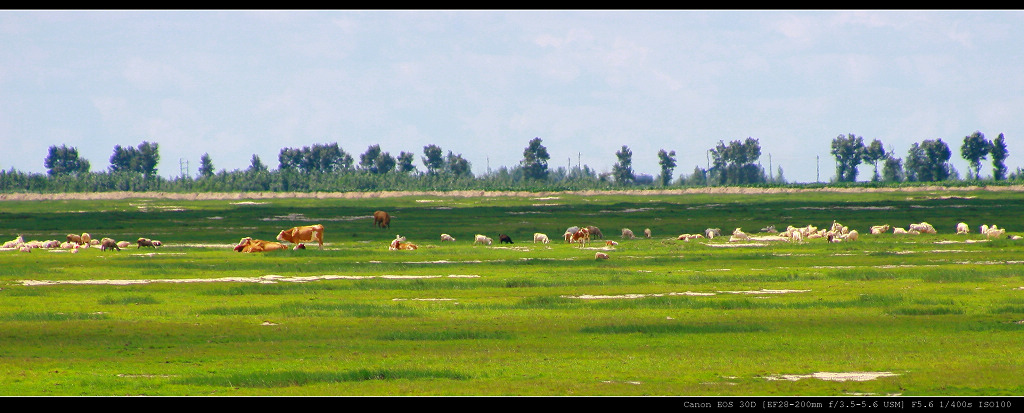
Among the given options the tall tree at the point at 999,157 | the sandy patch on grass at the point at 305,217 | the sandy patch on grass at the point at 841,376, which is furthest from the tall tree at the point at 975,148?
the sandy patch on grass at the point at 841,376

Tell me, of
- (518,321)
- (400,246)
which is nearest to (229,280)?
(518,321)

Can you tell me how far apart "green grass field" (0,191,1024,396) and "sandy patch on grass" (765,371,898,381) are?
7 cm

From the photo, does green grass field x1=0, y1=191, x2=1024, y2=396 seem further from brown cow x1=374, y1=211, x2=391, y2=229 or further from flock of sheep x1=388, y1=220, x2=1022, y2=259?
brown cow x1=374, y1=211, x2=391, y2=229

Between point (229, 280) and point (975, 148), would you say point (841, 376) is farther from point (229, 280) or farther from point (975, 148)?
point (975, 148)

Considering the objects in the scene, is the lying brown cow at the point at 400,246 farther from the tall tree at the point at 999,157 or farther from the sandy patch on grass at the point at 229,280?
the tall tree at the point at 999,157

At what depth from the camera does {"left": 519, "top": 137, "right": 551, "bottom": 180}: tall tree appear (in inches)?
7736

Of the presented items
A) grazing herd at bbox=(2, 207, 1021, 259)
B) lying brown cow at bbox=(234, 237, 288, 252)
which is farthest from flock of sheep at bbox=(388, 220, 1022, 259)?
lying brown cow at bbox=(234, 237, 288, 252)

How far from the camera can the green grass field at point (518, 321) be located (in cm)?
1470

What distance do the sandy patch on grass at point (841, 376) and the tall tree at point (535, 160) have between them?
181891mm

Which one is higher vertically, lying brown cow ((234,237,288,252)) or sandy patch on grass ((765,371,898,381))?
lying brown cow ((234,237,288,252))

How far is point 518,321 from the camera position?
70.7 ft

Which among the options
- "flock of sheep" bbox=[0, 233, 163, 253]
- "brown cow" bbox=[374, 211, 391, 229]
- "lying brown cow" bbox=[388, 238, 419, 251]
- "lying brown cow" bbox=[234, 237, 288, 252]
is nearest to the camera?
"lying brown cow" bbox=[234, 237, 288, 252]

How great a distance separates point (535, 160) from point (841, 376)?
600 ft
